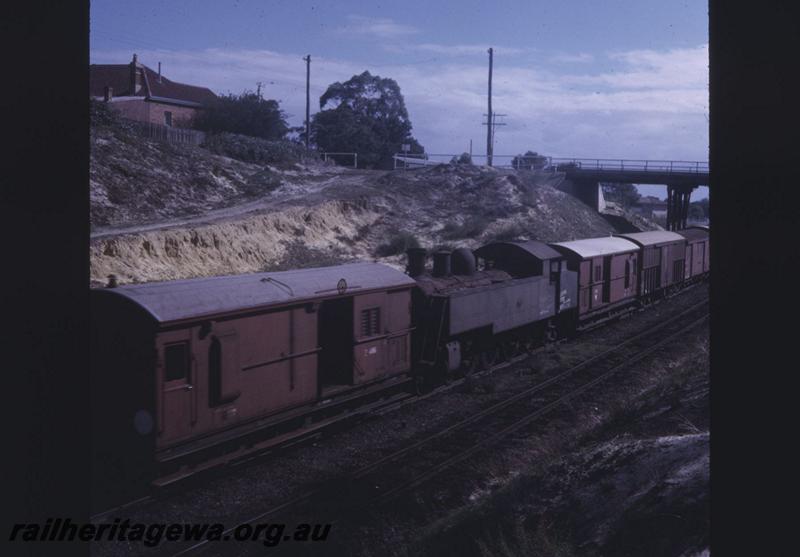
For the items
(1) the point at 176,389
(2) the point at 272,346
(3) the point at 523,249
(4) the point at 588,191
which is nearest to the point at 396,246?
(3) the point at 523,249

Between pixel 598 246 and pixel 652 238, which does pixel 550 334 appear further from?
pixel 652 238

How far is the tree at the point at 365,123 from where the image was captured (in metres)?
65.4

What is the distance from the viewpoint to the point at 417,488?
36.0 feet

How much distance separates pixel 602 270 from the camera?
980 inches

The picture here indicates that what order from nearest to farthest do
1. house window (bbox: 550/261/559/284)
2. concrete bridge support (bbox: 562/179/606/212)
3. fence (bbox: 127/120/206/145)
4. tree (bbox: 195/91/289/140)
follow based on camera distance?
house window (bbox: 550/261/559/284)
fence (bbox: 127/120/206/145)
tree (bbox: 195/91/289/140)
concrete bridge support (bbox: 562/179/606/212)

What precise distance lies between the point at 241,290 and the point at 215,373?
1454mm

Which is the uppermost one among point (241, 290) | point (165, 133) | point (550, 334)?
point (165, 133)

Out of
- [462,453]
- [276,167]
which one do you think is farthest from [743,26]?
[276,167]

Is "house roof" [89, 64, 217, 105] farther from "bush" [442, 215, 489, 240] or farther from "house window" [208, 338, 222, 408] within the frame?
"house window" [208, 338, 222, 408]

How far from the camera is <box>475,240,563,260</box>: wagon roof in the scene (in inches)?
816

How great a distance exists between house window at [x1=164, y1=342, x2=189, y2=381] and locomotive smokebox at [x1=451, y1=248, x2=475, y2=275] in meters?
9.66

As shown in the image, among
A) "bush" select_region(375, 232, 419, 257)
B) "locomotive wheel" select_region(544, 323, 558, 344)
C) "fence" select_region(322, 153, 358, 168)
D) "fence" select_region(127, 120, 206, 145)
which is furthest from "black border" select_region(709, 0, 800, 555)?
"fence" select_region(322, 153, 358, 168)

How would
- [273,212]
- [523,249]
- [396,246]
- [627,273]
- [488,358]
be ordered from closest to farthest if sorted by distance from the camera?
[488,358] < [523,249] < [627,273] < [273,212] < [396,246]

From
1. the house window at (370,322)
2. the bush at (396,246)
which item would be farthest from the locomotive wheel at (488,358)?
the bush at (396,246)
